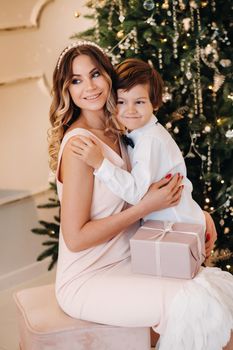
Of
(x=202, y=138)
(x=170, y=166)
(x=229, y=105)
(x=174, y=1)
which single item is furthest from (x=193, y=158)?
(x=170, y=166)

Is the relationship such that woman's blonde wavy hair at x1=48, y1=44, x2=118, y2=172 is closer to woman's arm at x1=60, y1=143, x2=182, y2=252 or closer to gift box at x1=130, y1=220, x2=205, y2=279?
woman's arm at x1=60, y1=143, x2=182, y2=252

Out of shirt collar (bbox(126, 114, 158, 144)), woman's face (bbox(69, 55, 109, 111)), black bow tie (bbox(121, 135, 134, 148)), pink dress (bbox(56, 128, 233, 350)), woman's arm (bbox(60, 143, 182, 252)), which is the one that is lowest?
pink dress (bbox(56, 128, 233, 350))

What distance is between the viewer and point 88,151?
2082 mm

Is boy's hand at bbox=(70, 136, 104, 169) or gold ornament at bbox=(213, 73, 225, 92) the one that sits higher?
gold ornament at bbox=(213, 73, 225, 92)

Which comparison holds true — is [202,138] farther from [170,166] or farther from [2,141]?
[2,141]

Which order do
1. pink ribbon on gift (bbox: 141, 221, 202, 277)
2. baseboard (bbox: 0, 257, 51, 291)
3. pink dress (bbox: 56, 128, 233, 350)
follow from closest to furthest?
pink dress (bbox: 56, 128, 233, 350), pink ribbon on gift (bbox: 141, 221, 202, 277), baseboard (bbox: 0, 257, 51, 291)

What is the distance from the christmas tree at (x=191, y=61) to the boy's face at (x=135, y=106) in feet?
2.75

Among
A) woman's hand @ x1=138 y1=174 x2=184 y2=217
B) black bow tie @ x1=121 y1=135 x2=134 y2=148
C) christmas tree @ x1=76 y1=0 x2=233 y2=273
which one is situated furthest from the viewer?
christmas tree @ x1=76 y1=0 x2=233 y2=273

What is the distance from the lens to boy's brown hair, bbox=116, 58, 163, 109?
223cm

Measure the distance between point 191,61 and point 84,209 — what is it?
4.05 feet

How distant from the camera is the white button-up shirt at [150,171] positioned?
211 centimetres

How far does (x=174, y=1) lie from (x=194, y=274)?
1.59m

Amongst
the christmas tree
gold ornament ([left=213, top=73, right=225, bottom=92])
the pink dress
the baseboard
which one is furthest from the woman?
the baseboard

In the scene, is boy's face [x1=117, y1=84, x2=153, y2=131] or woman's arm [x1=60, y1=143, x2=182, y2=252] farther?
boy's face [x1=117, y1=84, x2=153, y2=131]
